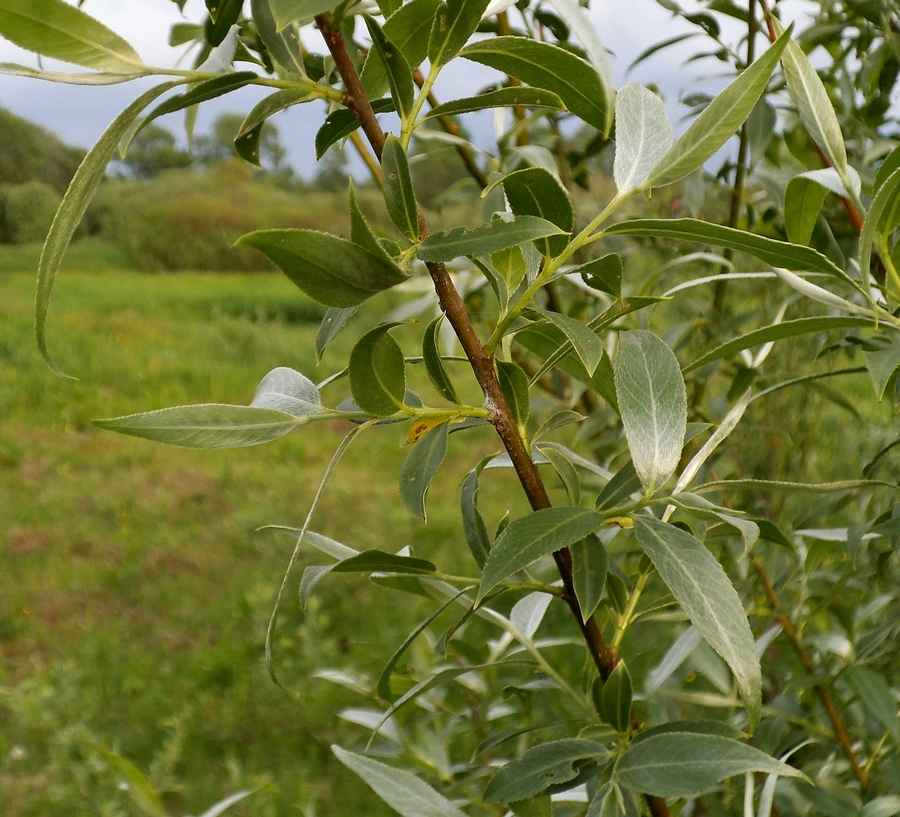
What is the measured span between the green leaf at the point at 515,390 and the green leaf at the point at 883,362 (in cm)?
13

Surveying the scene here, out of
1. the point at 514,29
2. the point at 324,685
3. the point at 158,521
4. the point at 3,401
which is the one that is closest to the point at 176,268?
the point at 3,401

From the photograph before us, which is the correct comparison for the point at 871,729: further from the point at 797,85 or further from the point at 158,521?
the point at 158,521

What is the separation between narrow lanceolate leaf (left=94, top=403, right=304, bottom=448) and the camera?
226 mm

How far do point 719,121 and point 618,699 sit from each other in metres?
0.21

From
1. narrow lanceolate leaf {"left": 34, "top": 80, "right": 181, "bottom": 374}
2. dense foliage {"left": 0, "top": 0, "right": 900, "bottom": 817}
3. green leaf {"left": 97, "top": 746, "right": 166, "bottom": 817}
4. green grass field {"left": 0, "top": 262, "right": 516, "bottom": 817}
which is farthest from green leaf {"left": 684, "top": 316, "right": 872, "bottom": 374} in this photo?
green grass field {"left": 0, "top": 262, "right": 516, "bottom": 817}

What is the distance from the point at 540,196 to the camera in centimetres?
26

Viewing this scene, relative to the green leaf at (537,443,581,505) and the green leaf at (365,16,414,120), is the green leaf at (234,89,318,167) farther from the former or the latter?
the green leaf at (537,443,581,505)

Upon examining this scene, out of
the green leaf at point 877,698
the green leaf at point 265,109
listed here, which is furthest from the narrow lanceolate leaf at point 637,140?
the green leaf at point 877,698

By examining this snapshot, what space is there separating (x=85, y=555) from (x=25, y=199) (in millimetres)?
2039

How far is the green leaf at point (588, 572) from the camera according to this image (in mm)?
279

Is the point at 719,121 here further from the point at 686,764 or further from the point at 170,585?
the point at 170,585

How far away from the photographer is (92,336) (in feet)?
11.7

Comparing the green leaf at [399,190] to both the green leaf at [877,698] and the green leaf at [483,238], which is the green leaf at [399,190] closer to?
the green leaf at [483,238]

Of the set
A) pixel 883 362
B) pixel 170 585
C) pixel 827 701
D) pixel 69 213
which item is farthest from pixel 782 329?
pixel 170 585
